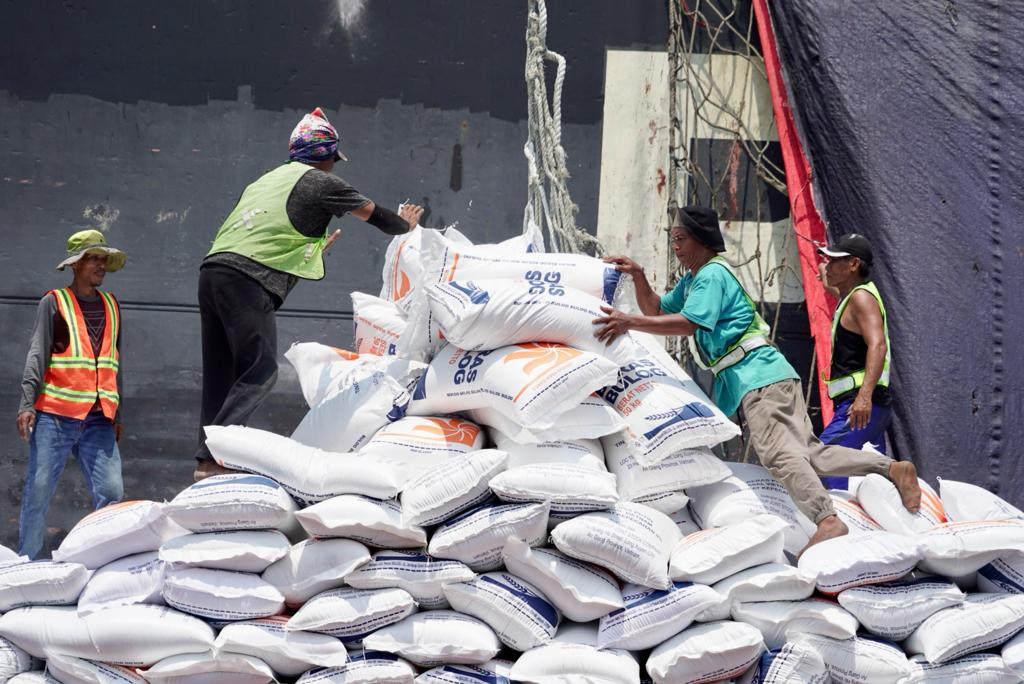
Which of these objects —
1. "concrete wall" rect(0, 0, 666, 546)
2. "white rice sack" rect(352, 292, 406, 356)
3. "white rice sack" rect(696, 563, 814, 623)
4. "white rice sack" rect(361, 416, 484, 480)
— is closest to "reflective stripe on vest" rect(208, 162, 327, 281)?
"white rice sack" rect(352, 292, 406, 356)

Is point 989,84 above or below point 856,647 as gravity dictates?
above

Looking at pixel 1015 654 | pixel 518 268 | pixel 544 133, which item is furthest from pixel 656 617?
pixel 544 133

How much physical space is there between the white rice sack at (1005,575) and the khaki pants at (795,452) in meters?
0.48

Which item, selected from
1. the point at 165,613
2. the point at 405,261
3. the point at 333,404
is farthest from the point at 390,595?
the point at 405,261

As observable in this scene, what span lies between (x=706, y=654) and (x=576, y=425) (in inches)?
33.6

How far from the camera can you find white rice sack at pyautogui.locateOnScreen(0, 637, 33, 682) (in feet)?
11.1

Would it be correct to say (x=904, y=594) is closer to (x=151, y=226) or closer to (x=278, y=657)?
(x=278, y=657)

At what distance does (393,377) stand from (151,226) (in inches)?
105

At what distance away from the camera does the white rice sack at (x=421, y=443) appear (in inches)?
147

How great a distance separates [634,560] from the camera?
3.34 meters

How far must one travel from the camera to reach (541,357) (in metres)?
3.83

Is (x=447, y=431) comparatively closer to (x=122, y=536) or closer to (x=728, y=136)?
(x=122, y=536)

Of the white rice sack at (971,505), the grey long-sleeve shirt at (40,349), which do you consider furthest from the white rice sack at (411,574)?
the grey long-sleeve shirt at (40,349)

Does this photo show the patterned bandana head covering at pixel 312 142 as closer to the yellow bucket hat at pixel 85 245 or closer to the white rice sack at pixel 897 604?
the yellow bucket hat at pixel 85 245
